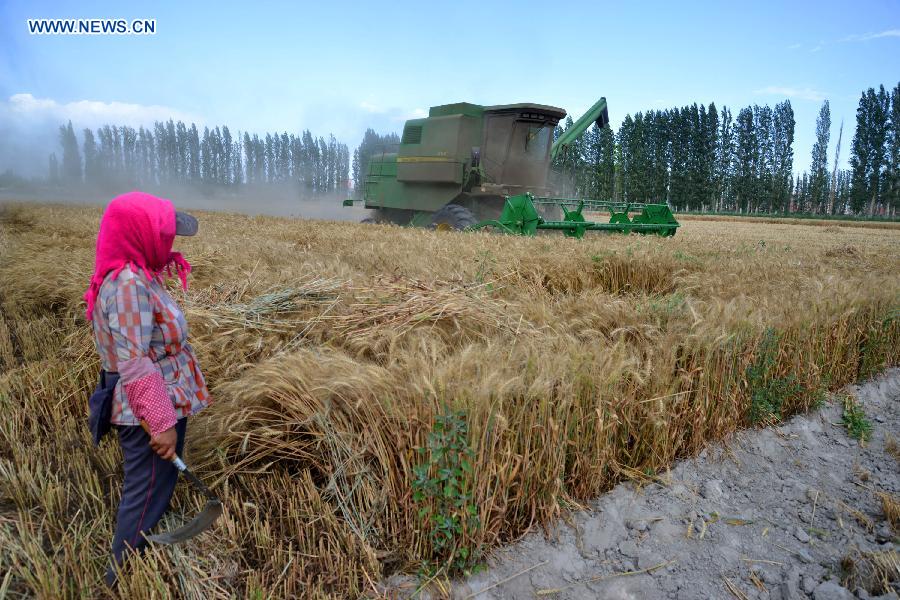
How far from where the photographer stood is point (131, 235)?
1.94 metres

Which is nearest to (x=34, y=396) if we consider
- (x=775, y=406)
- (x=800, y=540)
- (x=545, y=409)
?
(x=545, y=409)

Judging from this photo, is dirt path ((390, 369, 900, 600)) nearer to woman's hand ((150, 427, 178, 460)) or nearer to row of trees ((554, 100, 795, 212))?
woman's hand ((150, 427, 178, 460))

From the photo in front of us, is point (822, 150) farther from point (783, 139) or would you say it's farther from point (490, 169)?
point (490, 169)

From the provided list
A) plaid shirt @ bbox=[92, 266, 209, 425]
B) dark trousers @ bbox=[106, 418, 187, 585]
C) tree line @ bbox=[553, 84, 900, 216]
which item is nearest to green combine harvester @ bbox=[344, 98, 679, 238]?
plaid shirt @ bbox=[92, 266, 209, 425]

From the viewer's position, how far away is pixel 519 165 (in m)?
12.2

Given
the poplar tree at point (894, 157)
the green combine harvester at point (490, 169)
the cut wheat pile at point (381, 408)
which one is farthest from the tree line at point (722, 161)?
the cut wheat pile at point (381, 408)

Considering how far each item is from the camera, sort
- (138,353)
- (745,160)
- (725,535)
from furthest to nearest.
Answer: (745,160), (725,535), (138,353)

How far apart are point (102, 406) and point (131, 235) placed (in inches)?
24.6

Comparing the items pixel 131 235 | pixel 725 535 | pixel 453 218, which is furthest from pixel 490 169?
pixel 131 235

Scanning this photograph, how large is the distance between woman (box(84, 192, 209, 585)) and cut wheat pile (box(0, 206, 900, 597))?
22 centimetres

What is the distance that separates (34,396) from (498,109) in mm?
10401

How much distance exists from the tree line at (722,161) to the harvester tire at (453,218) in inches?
1779

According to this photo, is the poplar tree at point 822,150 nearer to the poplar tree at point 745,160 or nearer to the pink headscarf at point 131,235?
the poplar tree at point 745,160

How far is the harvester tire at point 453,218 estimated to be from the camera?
36.7ft
